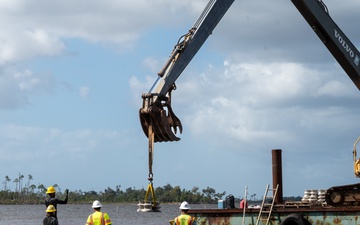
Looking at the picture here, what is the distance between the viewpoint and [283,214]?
2248cm

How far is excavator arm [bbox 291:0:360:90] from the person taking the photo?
23.7 meters

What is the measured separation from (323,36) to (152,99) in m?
6.25

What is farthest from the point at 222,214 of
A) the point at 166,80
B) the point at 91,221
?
the point at 91,221

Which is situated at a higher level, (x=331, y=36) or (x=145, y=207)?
(x=331, y=36)

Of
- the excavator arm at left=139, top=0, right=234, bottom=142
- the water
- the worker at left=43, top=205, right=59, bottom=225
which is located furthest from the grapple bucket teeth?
the water

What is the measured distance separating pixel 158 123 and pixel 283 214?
15.5ft

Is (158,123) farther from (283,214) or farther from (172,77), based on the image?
(283,214)

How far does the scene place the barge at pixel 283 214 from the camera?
21.0m

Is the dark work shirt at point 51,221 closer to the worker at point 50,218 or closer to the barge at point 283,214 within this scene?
the worker at point 50,218

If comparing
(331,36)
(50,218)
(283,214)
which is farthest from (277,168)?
(50,218)

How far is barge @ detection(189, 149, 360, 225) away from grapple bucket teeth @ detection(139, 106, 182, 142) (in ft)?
12.6

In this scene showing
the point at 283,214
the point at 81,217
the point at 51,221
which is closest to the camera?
the point at 51,221

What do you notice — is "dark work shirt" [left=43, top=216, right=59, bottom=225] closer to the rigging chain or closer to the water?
the rigging chain

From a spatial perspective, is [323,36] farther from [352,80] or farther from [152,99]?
[152,99]
